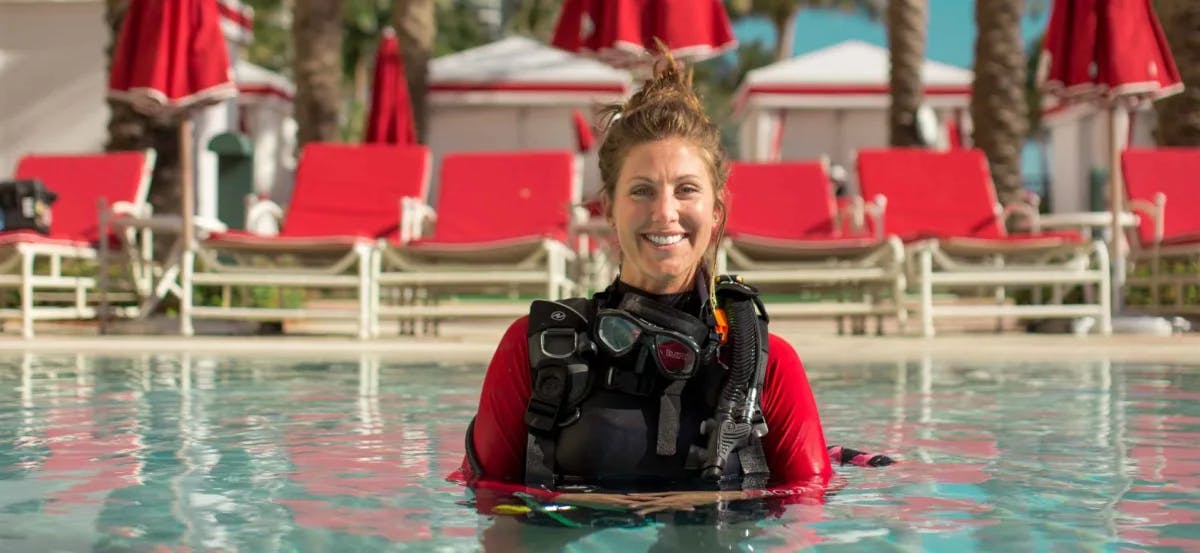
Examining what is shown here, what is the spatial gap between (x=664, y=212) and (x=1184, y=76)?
35.7ft

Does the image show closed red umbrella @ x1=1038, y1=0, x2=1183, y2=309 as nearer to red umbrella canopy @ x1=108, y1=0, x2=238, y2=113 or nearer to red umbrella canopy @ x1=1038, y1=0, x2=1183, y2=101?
red umbrella canopy @ x1=1038, y1=0, x2=1183, y2=101

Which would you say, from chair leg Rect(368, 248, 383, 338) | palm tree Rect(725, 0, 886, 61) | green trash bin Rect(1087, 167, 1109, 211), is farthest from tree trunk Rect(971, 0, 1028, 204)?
palm tree Rect(725, 0, 886, 61)

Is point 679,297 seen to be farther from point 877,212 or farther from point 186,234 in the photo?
point 877,212

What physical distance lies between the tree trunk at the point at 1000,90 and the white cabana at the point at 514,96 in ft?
20.8

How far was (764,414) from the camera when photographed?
116 inches

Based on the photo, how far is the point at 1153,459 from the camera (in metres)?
3.91

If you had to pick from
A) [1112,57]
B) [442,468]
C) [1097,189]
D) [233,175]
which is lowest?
[442,468]

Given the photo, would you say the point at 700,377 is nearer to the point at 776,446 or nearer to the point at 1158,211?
the point at 776,446

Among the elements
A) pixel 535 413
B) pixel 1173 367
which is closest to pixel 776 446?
pixel 535 413

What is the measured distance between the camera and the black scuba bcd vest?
2.72m

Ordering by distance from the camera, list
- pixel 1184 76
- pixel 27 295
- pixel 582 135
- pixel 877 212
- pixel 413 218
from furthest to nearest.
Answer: pixel 582 135 → pixel 1184 76 → pixel 413 218 → pixel 877 212 → pixel 27 295

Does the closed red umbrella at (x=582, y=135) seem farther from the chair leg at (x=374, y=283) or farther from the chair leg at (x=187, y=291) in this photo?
the chair leg at (x=187, y=291)

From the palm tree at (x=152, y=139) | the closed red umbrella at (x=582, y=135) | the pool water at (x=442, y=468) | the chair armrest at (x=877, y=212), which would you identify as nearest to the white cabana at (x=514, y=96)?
A: the closed red umbrella at (x=582, y=135)

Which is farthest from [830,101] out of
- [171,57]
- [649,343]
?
[649,343]
